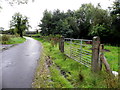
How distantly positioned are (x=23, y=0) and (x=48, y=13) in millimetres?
30058

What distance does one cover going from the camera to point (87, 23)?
27875mm

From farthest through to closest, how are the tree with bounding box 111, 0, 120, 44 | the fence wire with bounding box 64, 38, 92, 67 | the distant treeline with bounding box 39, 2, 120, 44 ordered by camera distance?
the distant treeline with bounding box 39, 2, 120, 44
the tree with bounding box 111, 0, 120, 44
the fence wire with bounding box 64, 38, 92, 67

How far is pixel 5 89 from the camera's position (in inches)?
128

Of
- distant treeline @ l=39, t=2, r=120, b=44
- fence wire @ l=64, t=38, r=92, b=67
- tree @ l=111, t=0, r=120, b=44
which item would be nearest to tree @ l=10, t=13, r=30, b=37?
distant treeline @ l=39, t=2, r=120, b=44

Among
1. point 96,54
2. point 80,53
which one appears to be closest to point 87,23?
point 80,53

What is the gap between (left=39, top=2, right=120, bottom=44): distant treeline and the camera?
2042 centimetres

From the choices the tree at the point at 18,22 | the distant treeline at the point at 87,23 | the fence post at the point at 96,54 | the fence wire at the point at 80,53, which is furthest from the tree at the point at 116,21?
the tree at the point at 18,22

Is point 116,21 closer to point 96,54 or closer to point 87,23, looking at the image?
point 87,23

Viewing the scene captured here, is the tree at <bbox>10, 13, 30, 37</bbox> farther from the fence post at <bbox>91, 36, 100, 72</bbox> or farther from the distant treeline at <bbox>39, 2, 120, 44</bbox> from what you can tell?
the fence post at <bbox>91, 36, 100, 72</bbox>

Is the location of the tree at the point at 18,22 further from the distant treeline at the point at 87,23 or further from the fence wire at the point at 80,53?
the fence wire at the point at 80,53

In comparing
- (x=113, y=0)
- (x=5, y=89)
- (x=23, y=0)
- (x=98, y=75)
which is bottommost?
(x=5, y=89)

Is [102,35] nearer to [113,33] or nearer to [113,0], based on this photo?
[113,33]

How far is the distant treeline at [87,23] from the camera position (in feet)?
67.0

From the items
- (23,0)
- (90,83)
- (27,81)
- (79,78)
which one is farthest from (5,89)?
(23,0)
